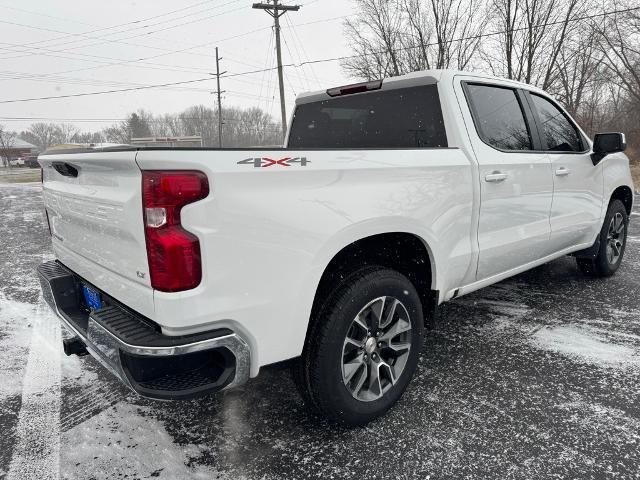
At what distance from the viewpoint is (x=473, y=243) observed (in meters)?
2.79

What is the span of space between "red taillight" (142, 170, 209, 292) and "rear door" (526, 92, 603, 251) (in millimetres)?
2918

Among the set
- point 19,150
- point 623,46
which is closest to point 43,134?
point 19,150

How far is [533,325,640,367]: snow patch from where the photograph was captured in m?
3.00

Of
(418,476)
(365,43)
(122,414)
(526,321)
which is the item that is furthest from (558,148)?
(365,43)

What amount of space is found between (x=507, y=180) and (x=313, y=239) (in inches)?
65.8

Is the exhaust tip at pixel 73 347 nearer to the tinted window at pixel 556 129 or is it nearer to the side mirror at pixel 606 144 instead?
the tinted window at pixel 556 129

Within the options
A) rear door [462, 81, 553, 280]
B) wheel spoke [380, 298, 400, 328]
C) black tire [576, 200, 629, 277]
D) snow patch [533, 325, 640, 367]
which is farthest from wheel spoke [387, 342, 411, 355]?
black tire [576, 200, 629, 277]

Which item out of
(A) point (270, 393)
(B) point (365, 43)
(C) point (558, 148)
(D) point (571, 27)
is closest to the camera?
(A) point (270, 393)

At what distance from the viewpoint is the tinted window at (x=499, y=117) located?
9.70 ft

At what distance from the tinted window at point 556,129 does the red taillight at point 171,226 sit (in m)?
2.99

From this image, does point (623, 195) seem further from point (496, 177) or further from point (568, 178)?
point (496, 177)

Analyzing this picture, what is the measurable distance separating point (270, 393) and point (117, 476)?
933 millimetres

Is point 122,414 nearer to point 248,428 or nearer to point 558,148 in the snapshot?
point 248,428

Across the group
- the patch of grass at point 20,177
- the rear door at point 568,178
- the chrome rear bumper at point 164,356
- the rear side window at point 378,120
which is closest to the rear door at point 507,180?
the rear door at point 568,178
